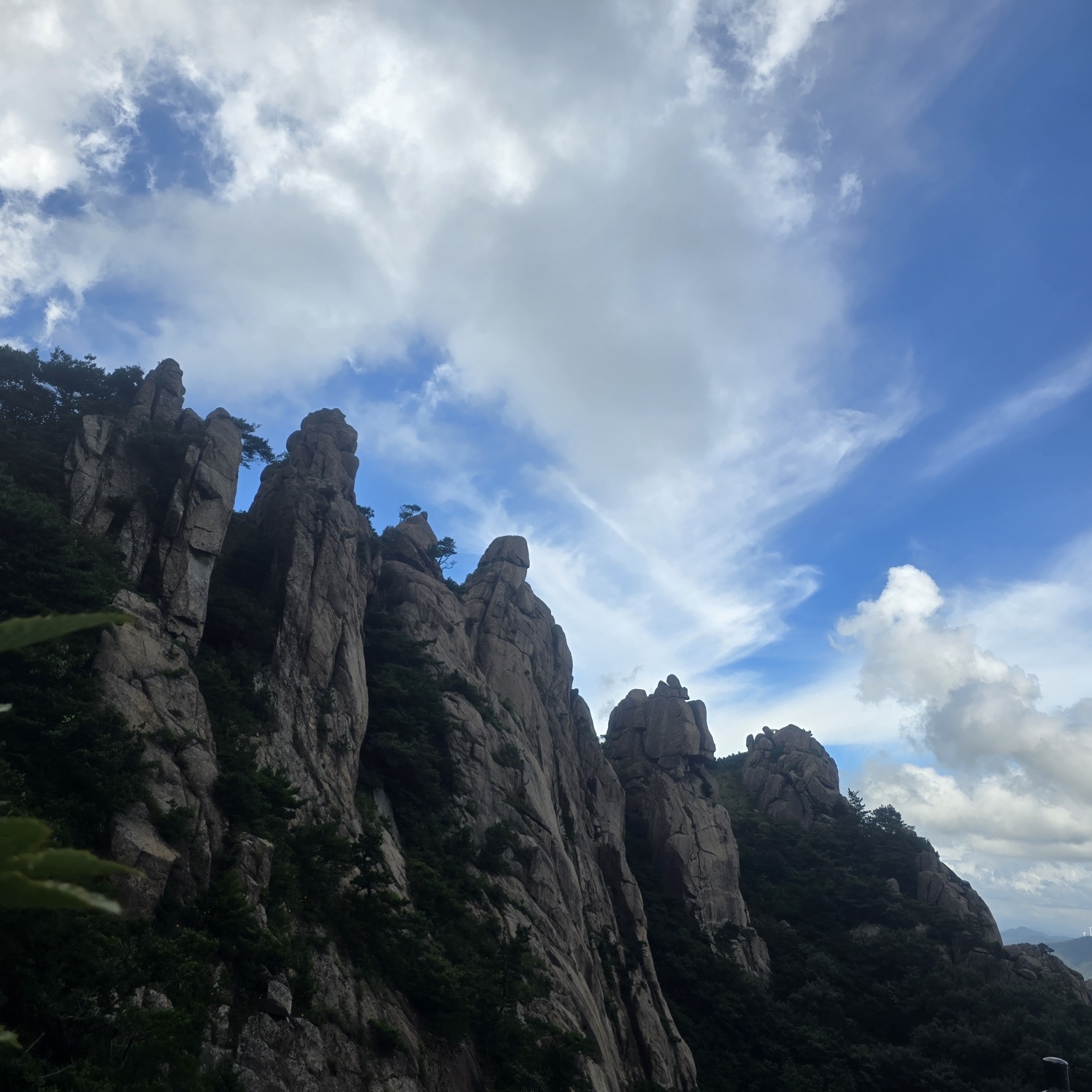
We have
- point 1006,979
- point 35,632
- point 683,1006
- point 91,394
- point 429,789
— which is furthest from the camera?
point 1006,979

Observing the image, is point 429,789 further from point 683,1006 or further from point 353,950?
point 683,1006

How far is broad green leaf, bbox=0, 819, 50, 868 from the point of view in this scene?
3225 mm

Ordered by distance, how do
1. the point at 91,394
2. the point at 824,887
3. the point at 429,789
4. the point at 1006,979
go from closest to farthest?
the point at 429,789
the point at 91,394
the point at 1006,979
the point at 824,887

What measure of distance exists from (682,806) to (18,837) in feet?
186

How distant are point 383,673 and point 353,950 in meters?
17.1

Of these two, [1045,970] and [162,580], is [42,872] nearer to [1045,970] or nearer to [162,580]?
[162,580]

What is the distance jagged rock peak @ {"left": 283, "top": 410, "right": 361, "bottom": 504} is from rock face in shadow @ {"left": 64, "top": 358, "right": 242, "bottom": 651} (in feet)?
35.6

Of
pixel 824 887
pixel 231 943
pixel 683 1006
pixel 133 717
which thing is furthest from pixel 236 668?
pixel 824 887

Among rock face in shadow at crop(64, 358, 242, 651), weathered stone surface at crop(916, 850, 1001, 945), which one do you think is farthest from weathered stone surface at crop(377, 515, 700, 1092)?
weathered stone surface at crop(916, 850, 1001, 945)

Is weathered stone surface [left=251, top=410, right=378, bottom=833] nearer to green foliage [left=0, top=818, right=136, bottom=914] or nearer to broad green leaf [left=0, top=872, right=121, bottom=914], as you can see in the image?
green foliage [left=0, top=818, right=136, bottom=914]

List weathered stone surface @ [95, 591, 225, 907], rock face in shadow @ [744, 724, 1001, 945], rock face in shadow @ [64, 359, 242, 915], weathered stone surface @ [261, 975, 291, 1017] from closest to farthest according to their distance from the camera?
1. weathered stone surface @ [261, 975, 291, 1017]
2. rock face in shadow @ [64, 359, 242, 915]
3. weathered stone surface @ [95, 591, 225, 907]
4. rock face in shadow @ [744, 724, 1001, 945]

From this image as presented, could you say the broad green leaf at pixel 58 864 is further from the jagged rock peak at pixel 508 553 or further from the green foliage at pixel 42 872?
the jagged rock peak at pixel 508 553

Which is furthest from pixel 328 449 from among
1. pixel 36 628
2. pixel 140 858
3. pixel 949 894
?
pixel 949 894

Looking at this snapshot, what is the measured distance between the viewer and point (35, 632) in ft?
10.4
